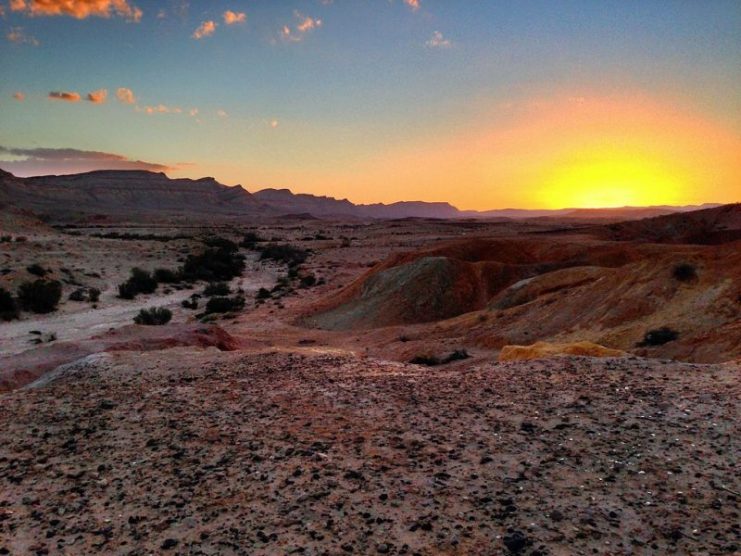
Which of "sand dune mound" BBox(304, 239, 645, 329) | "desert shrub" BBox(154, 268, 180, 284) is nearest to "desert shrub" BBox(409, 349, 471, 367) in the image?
"sand dune mound" BBox(304, 239, 645, 329)

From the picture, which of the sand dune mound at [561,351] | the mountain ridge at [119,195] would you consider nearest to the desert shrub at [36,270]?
the sand dune mound at [561,351]

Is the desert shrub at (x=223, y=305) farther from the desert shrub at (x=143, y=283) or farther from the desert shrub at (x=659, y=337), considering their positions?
the desert shrub at (x=659, y=337)

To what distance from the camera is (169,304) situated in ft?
99.2

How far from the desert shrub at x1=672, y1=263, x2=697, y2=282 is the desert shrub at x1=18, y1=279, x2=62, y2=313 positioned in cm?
2646

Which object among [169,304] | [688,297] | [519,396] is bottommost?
[169,304]

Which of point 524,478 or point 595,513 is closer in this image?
point 595,513

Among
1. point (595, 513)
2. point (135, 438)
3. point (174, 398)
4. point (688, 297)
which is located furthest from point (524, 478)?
point (688, 297)

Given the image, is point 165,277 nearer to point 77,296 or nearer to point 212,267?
point 212,267

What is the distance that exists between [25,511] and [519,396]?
21.6ft

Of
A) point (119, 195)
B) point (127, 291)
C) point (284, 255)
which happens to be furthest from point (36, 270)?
point (119, 195)

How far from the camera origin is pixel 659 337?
510 inches

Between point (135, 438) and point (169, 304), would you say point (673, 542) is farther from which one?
point (169, 304)

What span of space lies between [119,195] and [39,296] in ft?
498

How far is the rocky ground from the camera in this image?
4.98 m
